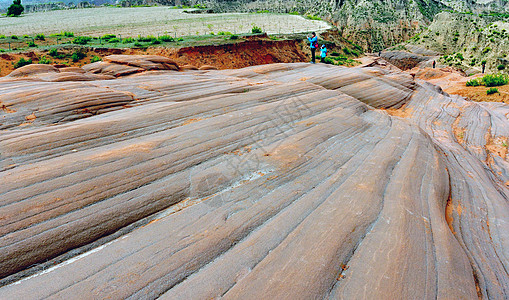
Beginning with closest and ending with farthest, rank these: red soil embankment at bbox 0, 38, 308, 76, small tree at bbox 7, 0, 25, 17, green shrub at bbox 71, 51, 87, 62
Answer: red soil embankment at bbox 0, 38, 308, 76, green shrub at bbox 71, 51, 87, 62, small tree at bbox 7, 0, 25, 17

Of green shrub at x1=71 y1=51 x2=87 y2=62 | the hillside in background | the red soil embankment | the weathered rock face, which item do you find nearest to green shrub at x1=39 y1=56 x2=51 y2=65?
the red soil embankment

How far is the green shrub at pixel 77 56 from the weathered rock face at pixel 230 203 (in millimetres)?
14192

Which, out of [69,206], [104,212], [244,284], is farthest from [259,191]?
[69,206]

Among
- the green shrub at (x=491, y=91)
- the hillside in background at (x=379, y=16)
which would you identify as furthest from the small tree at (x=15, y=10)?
the green shrub at (x=491, y=91)

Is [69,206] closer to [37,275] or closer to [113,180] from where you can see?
[113,180]

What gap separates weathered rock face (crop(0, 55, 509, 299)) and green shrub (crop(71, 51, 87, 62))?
1419cm

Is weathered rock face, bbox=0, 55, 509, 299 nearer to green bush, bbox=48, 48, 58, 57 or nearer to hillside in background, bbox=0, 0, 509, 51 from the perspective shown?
green bush, bbox=48, 48, 58, 57

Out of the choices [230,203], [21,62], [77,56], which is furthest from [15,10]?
[230,203]

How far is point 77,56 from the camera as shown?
2009 cm

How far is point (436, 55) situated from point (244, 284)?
51.2 meters

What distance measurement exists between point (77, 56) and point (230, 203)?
21380 mm

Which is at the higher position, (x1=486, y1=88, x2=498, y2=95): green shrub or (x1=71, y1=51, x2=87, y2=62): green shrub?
(x1=71, y1=51, x2=87, y2=62): green shrub

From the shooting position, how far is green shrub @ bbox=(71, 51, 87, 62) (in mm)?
19781

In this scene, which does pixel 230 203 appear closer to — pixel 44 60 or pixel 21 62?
pixel 21 62
